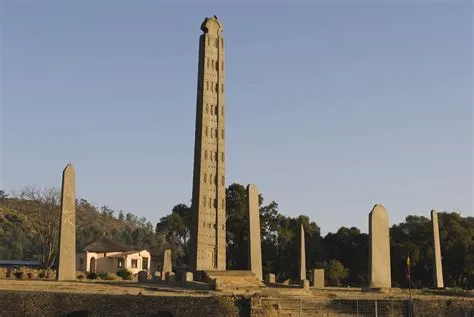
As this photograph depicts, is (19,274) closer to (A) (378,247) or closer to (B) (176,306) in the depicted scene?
(B) (176,306)

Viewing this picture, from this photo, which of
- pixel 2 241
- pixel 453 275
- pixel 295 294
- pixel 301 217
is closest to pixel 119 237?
pixel 2 241

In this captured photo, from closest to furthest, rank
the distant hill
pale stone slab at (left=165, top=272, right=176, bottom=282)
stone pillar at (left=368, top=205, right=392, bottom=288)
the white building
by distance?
stone pillar at (left=368, top=205, right=392, bottom=288) → pale stone slab at (left=165, top=272, right=176, bottom=282) → the distant hill → the white building

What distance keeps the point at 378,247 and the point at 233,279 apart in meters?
7.03

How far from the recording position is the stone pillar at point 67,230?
25125 millimetres

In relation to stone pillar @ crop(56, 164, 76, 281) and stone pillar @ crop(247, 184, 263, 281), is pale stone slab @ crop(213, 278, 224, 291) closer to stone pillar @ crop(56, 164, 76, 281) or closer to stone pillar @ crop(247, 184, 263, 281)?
stone pillar @ crop(247, 184, 263, 281)

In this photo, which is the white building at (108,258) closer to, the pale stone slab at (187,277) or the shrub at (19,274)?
the shrub at (19,274)

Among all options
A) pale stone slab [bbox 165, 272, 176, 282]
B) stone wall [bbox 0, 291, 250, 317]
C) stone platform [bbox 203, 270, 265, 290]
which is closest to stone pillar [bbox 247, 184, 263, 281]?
stone platform [bbox 203, 270, 265, 290]

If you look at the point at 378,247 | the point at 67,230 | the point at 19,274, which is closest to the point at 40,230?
the point at 19,274

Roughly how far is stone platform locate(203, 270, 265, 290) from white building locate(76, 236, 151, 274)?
33.2 metres

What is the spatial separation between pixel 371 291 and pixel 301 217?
3170cm

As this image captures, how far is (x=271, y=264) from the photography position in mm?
49594

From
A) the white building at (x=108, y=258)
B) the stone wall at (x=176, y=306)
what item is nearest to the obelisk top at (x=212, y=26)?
the stone wall at (x=176, y=306)

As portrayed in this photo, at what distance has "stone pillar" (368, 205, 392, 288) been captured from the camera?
74.1 ft

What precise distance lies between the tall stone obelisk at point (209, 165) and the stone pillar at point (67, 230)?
678 cm
